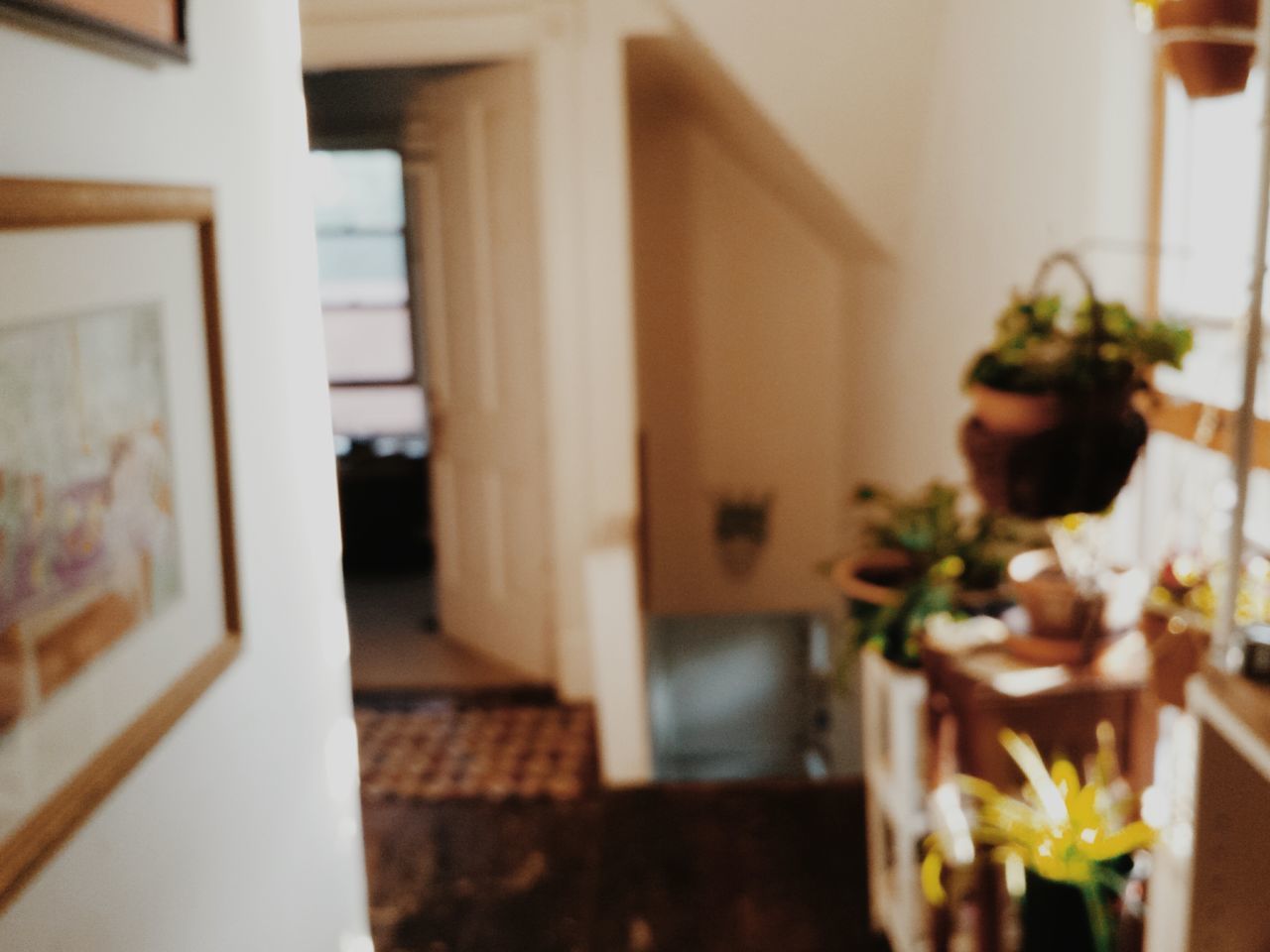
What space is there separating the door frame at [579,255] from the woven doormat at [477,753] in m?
0.17

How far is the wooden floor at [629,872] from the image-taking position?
255cm

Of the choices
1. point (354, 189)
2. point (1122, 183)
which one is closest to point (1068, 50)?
point (1122, 183)

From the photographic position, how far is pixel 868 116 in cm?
329

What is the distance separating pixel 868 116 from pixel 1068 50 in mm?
1019

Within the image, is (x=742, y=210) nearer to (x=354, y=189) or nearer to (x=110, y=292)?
(x=354, y=189)

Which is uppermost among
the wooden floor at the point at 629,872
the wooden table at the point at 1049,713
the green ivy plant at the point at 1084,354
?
the green ivy plant at the point at 1084,354

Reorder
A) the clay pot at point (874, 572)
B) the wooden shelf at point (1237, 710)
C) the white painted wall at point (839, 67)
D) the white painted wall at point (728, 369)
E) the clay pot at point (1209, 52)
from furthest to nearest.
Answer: the white painted wall at point (728, 369) → the white painted wall at point (839, 67) → the clay pot at point (874, 572) → the clay pot at point (1209, 52) → the wooden shelf at point (1237, 710)

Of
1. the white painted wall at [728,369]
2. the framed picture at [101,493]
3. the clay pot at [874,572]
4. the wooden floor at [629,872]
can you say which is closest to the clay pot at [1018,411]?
the clay pot at [874,572]

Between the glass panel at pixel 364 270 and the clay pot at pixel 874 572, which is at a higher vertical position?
the glass panel at pixel 364 270

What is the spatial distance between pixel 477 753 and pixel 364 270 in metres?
3.04

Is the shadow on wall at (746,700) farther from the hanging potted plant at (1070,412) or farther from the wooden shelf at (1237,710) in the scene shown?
the wooden shelf at (1237,710)

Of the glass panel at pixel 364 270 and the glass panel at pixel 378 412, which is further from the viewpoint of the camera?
the glass panel at pixel 378 412

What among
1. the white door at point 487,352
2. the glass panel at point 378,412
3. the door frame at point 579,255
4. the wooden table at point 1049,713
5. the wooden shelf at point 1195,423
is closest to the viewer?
the wooden shelf at point 1195,423

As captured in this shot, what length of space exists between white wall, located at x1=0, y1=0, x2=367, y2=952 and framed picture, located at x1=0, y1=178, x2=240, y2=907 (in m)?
0.04
